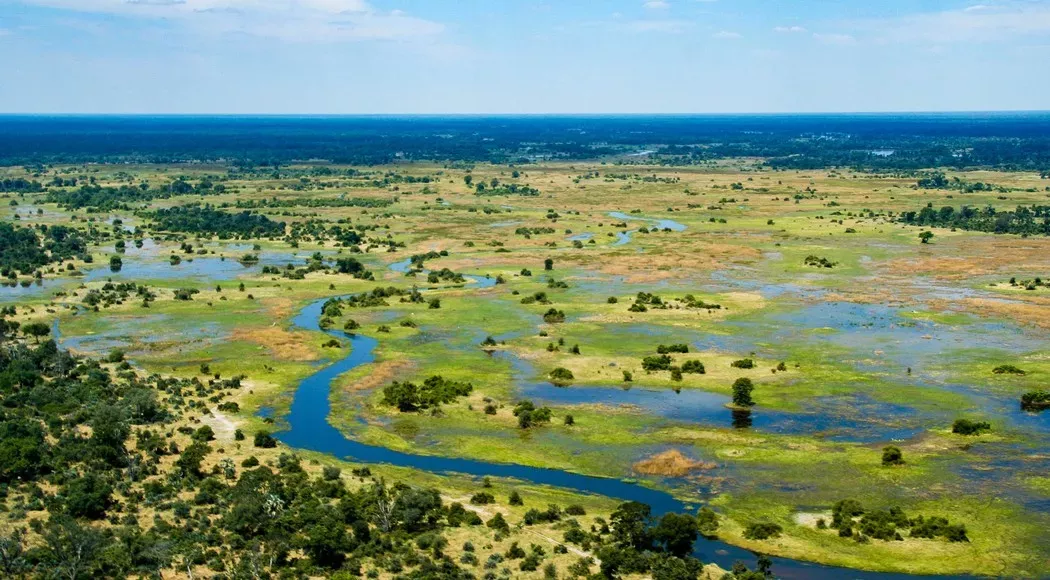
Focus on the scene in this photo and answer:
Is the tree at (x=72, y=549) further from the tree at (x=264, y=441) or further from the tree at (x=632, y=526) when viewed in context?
the tree at (x=632, y=526)

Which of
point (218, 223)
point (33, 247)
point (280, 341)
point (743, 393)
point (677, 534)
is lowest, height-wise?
point (677, 534)

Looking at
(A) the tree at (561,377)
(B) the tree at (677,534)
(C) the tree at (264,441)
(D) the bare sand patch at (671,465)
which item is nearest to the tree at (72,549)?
(C) the tree at (264,441)

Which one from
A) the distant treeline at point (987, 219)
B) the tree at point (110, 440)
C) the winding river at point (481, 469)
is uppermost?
the distant treeline at point (987, 219)

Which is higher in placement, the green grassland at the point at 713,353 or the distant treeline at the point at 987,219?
the distant treeline at the point at 987,219

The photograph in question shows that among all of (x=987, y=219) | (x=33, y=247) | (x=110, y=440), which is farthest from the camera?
(x=987, y=219)

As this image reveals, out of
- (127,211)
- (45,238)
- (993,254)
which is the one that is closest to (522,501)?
(993,254)

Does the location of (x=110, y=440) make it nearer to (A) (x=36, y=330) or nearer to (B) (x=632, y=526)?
(B) (x=632, y=526)

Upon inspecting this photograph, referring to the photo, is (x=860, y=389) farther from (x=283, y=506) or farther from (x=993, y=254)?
(x=993, y=254)

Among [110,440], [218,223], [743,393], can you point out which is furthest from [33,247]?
[743,393]
